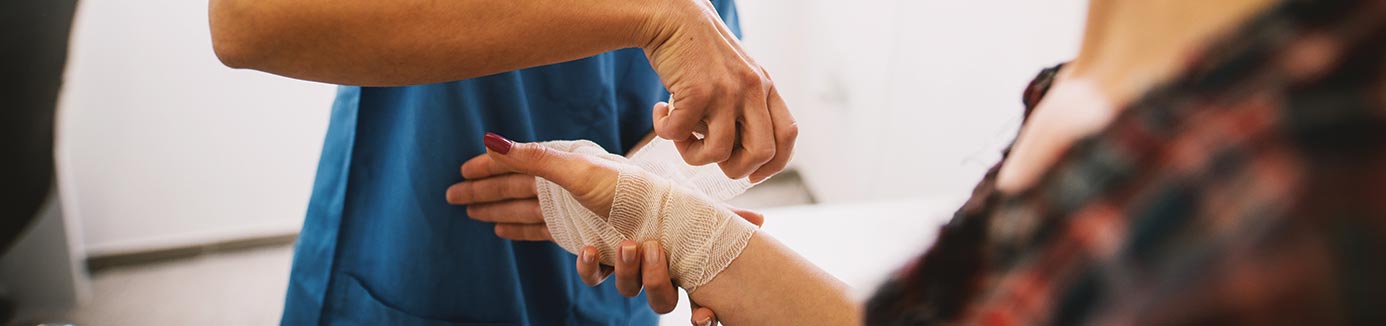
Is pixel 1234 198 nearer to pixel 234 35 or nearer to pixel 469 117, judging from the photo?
pixel 234 35

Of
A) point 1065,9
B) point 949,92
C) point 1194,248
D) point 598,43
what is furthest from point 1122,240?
point 949,92

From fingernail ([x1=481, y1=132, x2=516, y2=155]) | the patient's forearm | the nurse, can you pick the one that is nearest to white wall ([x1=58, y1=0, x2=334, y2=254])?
the nurse

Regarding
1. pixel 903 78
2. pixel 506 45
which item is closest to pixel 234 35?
pixel 506 45

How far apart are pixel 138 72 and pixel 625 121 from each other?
5.81ft

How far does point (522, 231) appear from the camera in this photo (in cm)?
85

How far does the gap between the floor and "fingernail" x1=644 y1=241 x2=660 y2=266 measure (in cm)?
179

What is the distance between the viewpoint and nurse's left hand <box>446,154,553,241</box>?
32.2 inches

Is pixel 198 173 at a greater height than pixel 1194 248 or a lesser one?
lesser

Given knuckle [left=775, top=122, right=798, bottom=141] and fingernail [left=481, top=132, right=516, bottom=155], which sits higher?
fingernail [left=481, top=132, right=516, bottom=155]

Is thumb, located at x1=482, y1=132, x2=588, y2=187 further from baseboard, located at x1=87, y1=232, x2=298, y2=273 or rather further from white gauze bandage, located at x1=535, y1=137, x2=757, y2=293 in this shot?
baseboard, located at x1=87, y1=232, x2=298, y2=273

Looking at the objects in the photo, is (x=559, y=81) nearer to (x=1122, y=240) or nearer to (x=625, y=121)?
(x=625, y=121)

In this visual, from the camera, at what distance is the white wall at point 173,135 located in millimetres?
2094

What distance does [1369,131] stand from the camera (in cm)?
19

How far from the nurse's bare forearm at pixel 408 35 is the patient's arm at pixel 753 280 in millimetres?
145
